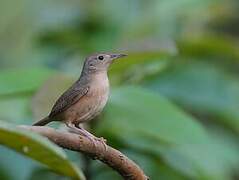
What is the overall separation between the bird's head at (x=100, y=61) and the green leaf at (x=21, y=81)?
176 millimetres

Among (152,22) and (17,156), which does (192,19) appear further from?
Answer: (17,156)

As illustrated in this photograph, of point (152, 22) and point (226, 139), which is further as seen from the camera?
point (152, 22)

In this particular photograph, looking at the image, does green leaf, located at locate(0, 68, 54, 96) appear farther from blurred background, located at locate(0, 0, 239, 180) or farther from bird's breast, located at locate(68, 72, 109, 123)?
bird's breast, located at locate(68, 72, 109, 123)

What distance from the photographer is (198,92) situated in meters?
4.13

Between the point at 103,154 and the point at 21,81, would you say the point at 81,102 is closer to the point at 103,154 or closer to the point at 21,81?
the point at 21,81

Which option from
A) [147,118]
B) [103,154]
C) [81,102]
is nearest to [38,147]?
[103,154]

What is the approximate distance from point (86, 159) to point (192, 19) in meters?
2.65

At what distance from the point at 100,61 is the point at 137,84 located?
41 cm

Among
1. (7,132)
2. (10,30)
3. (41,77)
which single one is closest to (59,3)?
(10,30)

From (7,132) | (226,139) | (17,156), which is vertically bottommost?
(226,139)

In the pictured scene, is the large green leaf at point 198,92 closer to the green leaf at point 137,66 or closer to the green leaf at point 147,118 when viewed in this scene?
the green leaf at point 137,66

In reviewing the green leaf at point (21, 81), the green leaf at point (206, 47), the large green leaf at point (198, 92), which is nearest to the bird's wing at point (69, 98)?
the green leaf at point (21, 81)

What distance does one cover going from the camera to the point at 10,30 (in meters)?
6.66

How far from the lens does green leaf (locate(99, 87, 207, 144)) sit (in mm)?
3279
